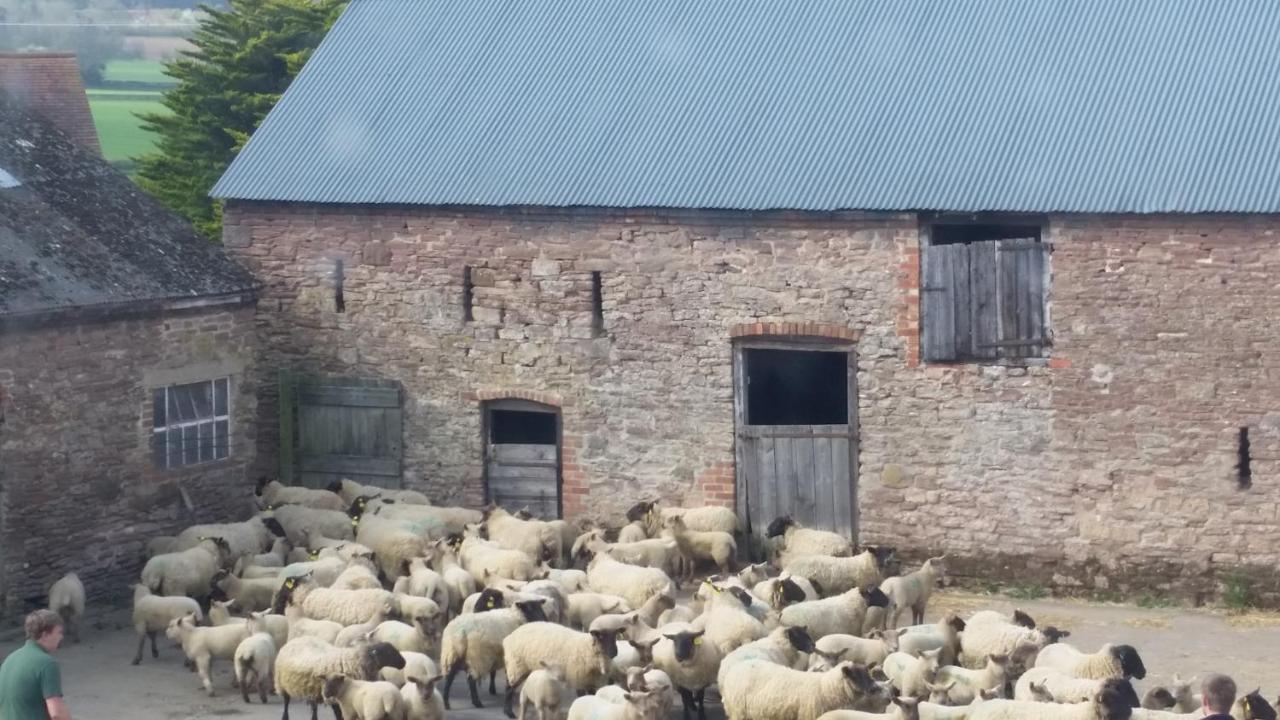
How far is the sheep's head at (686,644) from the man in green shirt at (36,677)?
609cm

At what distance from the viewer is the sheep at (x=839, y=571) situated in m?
21.2

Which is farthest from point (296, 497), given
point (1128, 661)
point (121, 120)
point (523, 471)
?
point (121, 120)

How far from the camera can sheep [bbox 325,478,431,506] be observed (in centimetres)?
2455

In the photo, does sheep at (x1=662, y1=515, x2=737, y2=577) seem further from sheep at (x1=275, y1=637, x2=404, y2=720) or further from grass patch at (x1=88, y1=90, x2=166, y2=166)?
grass patch at (x1=88, y1=90, x2=166, y2=166)

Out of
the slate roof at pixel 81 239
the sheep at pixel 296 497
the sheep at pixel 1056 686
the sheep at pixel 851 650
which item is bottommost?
the sheep at pixel 1056 686

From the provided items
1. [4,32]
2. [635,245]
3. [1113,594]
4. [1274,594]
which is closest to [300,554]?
[635,245]

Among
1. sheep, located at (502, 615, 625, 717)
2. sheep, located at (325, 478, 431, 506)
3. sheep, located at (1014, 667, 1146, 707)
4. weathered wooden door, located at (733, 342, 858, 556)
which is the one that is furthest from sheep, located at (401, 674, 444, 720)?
weathered wooden door, located at (733, 342, 858, 556)

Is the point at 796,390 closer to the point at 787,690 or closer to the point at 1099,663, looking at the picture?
the point at 1099,663

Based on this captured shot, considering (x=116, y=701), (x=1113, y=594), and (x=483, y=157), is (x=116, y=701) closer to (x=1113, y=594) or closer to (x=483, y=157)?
(x=483, y=157)

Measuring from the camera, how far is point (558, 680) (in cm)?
1747

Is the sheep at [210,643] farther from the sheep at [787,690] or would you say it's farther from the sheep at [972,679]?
the sheep at [972,679]

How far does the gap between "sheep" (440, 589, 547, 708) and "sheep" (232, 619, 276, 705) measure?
1649 mm

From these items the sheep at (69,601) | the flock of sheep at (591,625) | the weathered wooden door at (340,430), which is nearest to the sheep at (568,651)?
the flock of sheep at (591,625)

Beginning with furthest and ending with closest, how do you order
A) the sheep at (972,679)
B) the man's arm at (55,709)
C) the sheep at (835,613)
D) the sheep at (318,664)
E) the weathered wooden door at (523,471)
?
the weathered wooden door at (523,471) < the sheep at (835,613) < the sheep at (318,664) < the sheep at (972,679) < the man's arm at (55,709)
